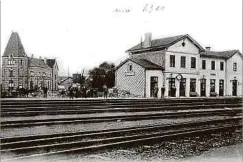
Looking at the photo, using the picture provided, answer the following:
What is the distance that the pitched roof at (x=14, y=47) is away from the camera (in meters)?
5.79

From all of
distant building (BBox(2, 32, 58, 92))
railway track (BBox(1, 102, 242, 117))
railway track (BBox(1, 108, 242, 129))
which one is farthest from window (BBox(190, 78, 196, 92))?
distant building (BBox(2, 32, 58, 92))

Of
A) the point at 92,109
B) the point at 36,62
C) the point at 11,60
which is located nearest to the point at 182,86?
the point at 92,109

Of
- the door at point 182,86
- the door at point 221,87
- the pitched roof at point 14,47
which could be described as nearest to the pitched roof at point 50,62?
the pitched roof at point 14,47

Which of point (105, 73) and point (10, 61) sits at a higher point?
point (10, 61)

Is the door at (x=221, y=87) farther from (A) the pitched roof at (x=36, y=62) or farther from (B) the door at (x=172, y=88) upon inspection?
(A) the pitched roof at (x=36, y=62)

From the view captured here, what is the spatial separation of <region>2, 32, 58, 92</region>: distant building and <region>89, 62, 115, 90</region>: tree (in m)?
0.93

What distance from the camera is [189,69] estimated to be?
12.1 meters

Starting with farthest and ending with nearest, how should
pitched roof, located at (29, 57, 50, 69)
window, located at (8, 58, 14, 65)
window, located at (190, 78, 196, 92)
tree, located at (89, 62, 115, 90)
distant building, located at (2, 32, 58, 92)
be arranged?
window, located at (190, 78, 196, 92) → tree, located at (89, 62, 115, 90) → pitched roof, located at (29, 57, 50, 69) → window, located at (8, 58, 14, 65) → distant building, located at (2, 32, 58, 92)

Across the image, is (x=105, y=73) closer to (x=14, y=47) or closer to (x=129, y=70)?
(x=129, y=70)

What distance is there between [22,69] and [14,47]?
0.61 metres

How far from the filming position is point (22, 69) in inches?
259

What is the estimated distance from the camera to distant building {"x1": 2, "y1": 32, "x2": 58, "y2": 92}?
238 inches

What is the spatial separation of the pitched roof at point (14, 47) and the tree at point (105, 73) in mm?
1549

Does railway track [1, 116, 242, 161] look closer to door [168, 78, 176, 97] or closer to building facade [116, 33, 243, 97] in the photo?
building facade [116, 33, 243, 97]
